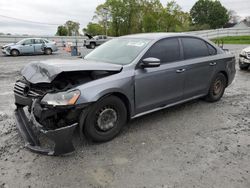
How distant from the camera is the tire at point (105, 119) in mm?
3510

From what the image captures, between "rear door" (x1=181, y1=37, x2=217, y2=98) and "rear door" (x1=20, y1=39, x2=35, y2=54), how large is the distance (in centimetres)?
1654

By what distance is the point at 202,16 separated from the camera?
3551 inches

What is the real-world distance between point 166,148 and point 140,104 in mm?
855

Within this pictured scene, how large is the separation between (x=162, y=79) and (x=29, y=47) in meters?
17.1

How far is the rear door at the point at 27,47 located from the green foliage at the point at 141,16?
39.6 meters

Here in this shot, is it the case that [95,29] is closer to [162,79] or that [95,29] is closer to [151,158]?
[162,79]

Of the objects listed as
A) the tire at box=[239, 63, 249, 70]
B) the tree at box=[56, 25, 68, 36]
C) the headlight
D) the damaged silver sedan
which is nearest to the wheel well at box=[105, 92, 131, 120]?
the damaged silver sedan

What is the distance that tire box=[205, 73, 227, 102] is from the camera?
18.1 feet

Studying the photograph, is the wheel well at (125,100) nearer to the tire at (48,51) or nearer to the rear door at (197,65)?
the rear door at (197,65)

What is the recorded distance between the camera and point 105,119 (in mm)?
3701

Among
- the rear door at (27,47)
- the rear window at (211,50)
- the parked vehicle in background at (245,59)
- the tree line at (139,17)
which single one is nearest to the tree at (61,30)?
the tree line at (139,17)

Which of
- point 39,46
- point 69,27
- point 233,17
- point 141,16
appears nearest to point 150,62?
point 39,46

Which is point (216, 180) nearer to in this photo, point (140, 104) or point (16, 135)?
point (140, 104)

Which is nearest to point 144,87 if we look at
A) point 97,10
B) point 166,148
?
point 166,148
